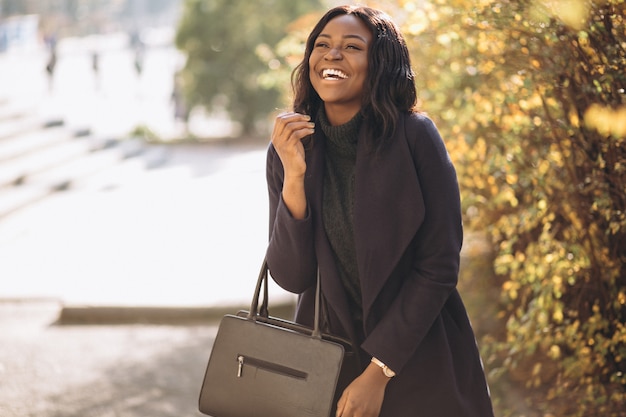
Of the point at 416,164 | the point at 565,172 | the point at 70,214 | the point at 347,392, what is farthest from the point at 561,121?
the point at 70,214

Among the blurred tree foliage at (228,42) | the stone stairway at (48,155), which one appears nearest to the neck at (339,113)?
the stone stairway at (48,155)

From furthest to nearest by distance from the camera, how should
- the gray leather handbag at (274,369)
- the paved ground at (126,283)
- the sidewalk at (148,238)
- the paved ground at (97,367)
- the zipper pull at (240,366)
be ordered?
the sidewalk at (148,238), the paved ground at (126,283), the paved ground at (97,367), the zipper pull at (240,366), the gray leather handbag at (274,369)

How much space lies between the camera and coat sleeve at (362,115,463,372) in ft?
7.50

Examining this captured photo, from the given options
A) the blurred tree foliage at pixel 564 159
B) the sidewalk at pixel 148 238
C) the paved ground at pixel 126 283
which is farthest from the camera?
the sidewalk at pixel 148 238

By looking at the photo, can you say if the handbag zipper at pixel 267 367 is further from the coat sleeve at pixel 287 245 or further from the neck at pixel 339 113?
the neck at pixel 339 113

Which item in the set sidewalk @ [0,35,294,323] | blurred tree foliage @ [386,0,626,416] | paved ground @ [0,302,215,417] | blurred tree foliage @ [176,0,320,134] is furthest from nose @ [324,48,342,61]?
blurred tree foliage @ [176,0,320,134]

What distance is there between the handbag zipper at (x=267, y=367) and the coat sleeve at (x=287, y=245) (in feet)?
0.82

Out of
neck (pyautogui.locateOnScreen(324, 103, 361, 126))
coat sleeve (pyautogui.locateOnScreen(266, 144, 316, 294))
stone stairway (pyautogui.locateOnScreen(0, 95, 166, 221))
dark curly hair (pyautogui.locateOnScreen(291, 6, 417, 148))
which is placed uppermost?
dark curly hair (pyautogui.locateOnScreen(291, 6, 417, 148))

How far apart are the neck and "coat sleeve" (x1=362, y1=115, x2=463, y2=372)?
0.61 ft

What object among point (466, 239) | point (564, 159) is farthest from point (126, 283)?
point (564, 159)

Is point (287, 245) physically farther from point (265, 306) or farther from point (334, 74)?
point (334, 74)

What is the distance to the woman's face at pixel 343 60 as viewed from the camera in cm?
236

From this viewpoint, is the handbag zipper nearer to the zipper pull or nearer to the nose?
the zipper pull

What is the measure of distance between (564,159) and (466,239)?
256 centimetres
